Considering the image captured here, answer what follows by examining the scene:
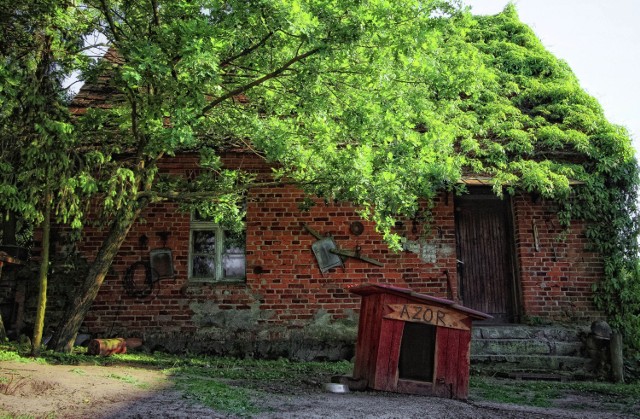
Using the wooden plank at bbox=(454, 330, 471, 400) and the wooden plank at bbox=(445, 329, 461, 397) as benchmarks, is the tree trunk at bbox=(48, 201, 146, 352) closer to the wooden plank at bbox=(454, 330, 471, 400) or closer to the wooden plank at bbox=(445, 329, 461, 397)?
the wooden plank at bbox=(445, 329, 461, 397)

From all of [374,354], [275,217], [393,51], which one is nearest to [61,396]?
[374,354]

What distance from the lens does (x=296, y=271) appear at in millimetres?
→ 9625

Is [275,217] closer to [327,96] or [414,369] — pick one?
[327,96]

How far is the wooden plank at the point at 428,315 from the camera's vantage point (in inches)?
241

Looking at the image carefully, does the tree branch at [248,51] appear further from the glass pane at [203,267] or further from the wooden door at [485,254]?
the wooden door at [485,254]

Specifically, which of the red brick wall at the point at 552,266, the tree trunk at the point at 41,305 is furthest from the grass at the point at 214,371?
the red brick wall at the point at 552,266

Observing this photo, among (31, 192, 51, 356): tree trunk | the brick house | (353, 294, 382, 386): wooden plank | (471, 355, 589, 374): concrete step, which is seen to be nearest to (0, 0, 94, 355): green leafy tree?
(31, 192, 51, 356): tree trunk

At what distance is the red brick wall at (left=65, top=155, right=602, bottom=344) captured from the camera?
945cm

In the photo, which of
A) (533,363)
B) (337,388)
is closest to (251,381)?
(337,388)

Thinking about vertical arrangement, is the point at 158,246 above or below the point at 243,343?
above

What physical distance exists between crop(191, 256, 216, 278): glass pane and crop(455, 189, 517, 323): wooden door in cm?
439

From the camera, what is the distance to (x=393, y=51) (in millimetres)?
6141

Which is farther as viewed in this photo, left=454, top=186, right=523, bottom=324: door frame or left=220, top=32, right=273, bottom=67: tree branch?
left=454, top=186, right=523, bottom=324: door frame

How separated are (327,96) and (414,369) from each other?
3.21 m
